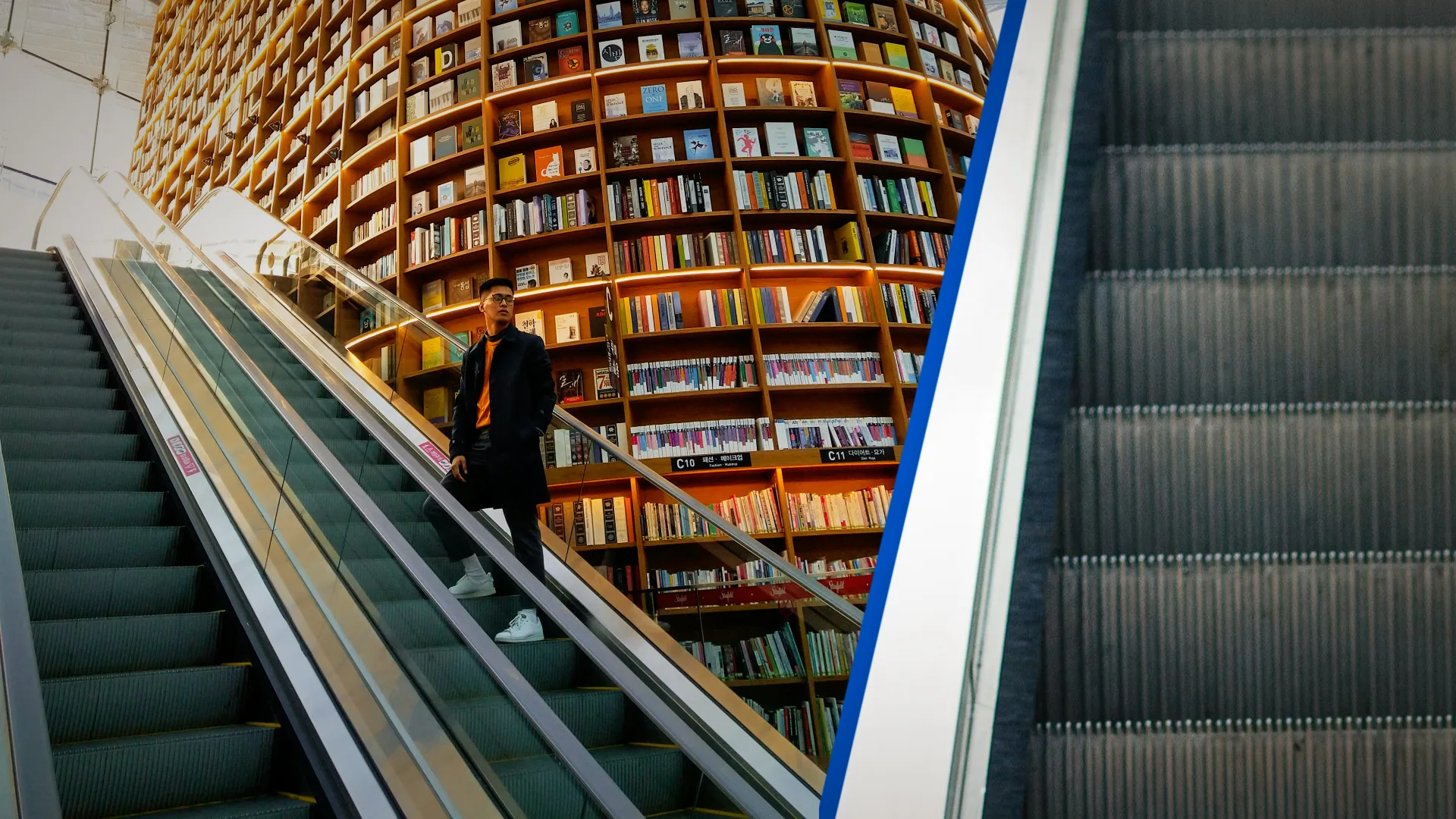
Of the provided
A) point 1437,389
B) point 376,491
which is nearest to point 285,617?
point 376,491

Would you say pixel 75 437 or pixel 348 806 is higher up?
pixel 75 437

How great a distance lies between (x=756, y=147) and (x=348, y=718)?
415 centimetres

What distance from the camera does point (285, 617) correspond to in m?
2.71

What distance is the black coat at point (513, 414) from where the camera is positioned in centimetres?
305

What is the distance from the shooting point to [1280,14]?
1182 millimetres

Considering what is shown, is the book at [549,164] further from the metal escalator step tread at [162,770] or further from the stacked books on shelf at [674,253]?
the metal escalator step tread at [162,770]

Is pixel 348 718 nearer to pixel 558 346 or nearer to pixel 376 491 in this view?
pixel 376 491

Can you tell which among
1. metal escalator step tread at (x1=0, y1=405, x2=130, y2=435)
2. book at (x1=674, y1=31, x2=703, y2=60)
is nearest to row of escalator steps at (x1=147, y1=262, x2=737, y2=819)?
metal escalator step tread at (x1=0, y1=405, x2=130, y2=435)

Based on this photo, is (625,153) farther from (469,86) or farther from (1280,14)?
(1280,14)

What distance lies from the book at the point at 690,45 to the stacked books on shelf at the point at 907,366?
234 cm

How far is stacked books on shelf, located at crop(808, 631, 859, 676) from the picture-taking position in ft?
8.46

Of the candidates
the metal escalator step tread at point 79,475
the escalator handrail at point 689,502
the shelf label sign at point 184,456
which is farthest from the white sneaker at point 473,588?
the metal escalator step tread at point 79,475

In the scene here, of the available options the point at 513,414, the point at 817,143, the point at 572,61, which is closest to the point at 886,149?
the point at 817,143

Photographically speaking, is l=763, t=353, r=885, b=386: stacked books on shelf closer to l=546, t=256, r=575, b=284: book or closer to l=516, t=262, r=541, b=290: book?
l=546, t=256, r=575, b=284: book
